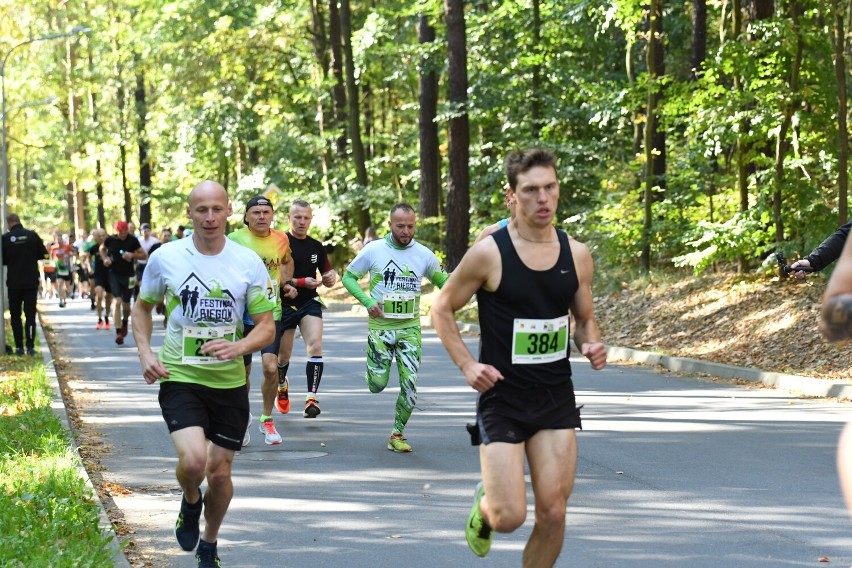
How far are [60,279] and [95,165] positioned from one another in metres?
23.0

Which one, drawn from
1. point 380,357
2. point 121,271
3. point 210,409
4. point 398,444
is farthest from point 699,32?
point 210,409

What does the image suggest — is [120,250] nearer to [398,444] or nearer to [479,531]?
[398,444]

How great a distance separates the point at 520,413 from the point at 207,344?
1.65 m

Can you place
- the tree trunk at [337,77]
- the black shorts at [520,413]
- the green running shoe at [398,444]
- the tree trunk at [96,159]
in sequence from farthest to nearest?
the tree trunk at [96,159], the tree trunk at [337,77], the green running shoe at [398,444], the black shorts at [520,413]

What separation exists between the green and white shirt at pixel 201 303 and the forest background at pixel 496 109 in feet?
40.5

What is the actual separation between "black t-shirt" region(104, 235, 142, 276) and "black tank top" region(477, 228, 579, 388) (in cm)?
1725

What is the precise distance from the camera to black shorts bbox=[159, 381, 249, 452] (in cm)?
634

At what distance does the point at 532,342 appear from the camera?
18.1ft

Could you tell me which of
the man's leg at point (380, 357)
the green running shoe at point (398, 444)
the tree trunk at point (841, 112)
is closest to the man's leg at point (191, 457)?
the green running shoe at point (398, 444)

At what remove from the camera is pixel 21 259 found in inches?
749

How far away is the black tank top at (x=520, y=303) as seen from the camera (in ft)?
18.1

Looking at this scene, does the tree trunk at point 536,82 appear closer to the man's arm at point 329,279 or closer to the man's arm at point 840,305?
the man's arm at point 329,279

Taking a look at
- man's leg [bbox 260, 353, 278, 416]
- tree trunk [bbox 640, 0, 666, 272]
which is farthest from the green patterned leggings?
tree trunk [bbox 640, 0, 666, 272]

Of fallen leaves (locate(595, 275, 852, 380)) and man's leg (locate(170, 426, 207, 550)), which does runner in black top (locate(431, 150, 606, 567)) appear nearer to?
man's leg (locate(170, 426, 207, 550))
